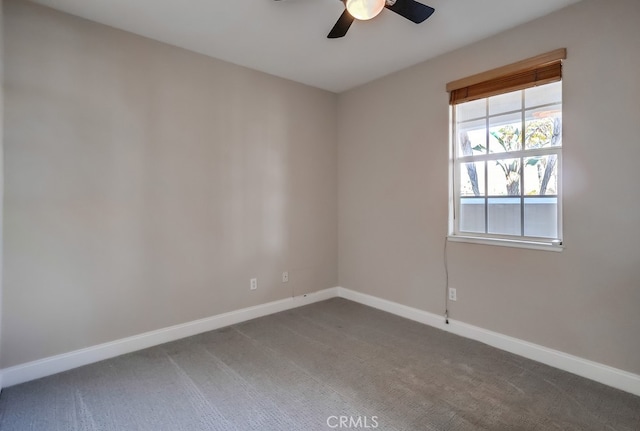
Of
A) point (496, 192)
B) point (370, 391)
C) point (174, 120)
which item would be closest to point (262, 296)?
point (370, 391)

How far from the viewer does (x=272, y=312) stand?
3518mm

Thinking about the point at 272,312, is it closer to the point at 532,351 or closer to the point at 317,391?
the point at 317,391

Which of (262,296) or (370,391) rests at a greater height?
(262,296)

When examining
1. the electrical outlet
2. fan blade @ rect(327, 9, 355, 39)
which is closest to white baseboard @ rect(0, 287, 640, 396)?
the electrical outlet

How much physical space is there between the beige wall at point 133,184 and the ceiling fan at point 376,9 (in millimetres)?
1635

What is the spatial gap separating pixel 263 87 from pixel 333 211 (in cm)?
171

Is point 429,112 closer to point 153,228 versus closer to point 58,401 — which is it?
point 153,228

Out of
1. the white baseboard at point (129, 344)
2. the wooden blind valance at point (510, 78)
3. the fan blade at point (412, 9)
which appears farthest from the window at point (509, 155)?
the white baseboard at point (129, 344)

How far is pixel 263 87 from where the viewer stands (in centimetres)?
342

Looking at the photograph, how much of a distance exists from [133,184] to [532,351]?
3.49 metres

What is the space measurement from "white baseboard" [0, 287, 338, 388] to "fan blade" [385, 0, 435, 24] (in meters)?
2.92

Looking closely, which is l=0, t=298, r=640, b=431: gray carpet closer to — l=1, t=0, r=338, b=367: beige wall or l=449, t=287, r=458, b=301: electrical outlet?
l=449, t=287, r=458, b=301: electrical outlet

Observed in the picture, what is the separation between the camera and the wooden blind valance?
2.36 m

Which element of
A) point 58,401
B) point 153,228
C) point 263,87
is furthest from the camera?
point 263,87
